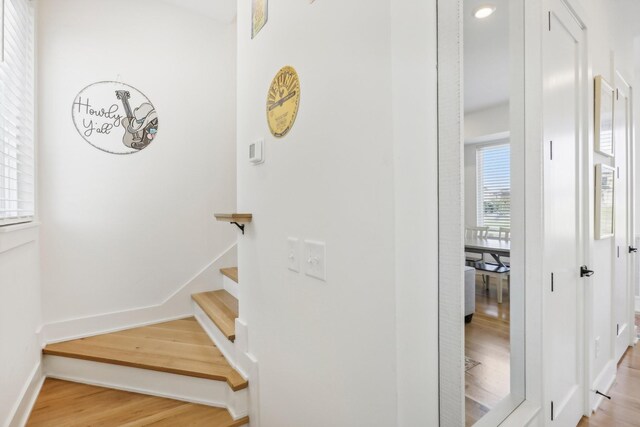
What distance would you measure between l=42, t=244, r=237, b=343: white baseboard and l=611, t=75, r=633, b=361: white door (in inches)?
125

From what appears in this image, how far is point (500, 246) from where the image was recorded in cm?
141

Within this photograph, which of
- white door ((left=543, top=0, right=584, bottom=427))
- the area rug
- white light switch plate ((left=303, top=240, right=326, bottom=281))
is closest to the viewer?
the area rug

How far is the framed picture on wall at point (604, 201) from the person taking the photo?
1836mm

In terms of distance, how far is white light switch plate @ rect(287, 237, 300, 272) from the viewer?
4.09ft

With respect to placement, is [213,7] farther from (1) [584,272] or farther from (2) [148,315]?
(1) [584,272]

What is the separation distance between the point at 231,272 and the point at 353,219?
200cm

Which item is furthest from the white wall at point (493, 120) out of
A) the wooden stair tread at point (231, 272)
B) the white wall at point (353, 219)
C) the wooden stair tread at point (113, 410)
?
the wooden stair tread at point (231, 272)

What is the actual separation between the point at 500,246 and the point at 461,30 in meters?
0.99

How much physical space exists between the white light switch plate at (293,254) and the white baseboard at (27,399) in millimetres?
1553

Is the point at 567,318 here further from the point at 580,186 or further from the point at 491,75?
the point at 491,75

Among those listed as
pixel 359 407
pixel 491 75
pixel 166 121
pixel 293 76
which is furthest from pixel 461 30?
pixel 166 121

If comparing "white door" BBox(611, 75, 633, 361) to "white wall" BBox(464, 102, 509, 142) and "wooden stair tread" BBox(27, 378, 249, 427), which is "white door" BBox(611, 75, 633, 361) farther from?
"wooden stair tread" BBox(27, 378, 249, 427)

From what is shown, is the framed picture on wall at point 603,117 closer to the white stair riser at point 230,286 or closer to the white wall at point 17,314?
the white stair riser at point 230,286

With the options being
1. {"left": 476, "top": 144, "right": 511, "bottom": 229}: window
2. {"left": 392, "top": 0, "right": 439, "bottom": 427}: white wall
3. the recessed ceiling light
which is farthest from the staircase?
the recessed ceiling light
